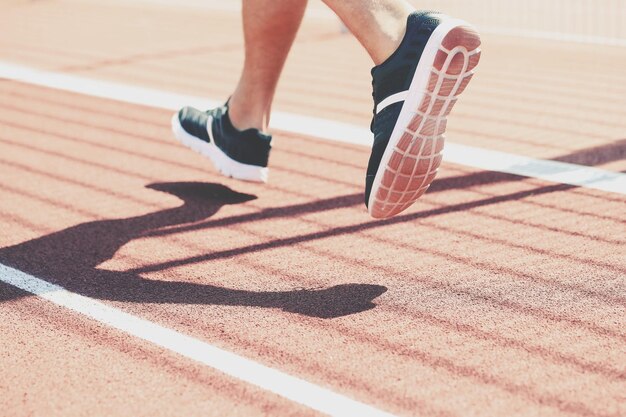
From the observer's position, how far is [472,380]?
6.91 feet

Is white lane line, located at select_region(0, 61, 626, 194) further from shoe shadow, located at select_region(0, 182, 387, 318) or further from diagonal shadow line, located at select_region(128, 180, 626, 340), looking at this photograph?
shoe shadow, located at select_region(0, 182, 387, 318)

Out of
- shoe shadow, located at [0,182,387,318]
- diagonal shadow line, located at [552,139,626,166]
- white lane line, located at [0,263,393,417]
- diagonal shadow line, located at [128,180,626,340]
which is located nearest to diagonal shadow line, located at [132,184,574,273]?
diagonal shadow line, located at [128,180,626,340]

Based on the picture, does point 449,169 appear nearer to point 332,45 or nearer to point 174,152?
point 174,152

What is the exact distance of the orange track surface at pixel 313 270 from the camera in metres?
2.10

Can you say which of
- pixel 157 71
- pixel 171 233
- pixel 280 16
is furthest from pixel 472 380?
pixel 157 71

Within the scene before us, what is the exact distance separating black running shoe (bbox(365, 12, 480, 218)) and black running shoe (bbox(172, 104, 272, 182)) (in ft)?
2.65

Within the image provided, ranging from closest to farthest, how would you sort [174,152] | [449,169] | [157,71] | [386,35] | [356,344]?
1. [356,344]
2. [386,35]
3. [449,169]
4. [174,152]
5. [157,71]

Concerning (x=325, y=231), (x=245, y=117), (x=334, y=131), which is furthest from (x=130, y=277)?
(x=334, y=131)

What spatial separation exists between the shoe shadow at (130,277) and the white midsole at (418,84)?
1.22ft

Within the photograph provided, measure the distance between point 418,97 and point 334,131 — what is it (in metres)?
2.22

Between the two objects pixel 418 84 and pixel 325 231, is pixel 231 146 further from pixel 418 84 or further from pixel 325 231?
pixel 418 84

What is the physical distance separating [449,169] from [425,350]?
1852mm

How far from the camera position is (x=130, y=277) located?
279 cm

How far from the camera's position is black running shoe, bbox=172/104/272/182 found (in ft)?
11.4
